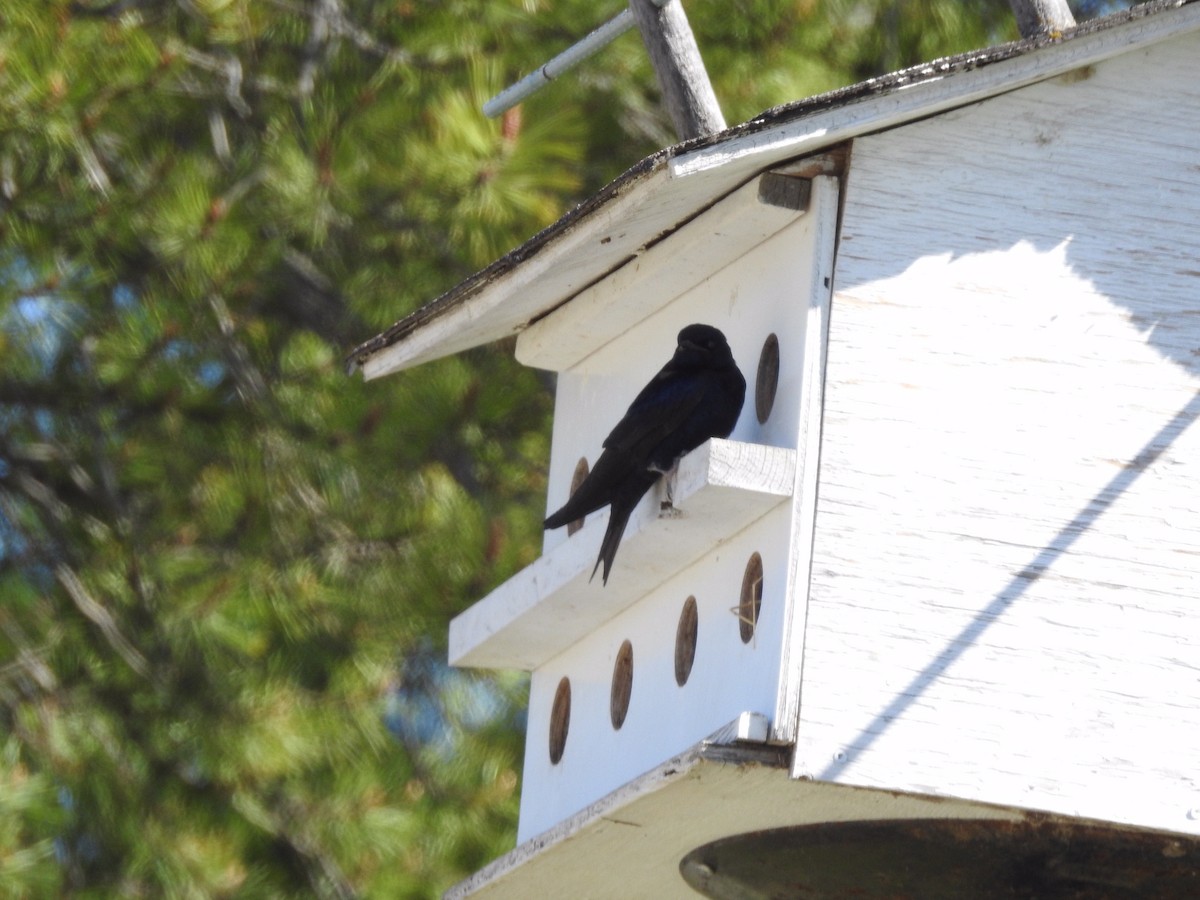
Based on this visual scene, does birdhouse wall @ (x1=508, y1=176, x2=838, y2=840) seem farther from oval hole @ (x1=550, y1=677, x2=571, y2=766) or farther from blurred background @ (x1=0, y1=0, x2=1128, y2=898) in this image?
blurred background @ (x1=0, y1=0, x2=1128, y2=898)

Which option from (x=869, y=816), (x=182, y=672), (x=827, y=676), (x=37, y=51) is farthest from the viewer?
(x=182, y=672)

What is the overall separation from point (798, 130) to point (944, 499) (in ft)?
1.72

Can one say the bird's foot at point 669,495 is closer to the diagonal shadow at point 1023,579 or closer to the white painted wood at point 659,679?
the white painted wood at point 659,679

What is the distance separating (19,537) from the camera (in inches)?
221

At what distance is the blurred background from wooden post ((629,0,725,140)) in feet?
4.61

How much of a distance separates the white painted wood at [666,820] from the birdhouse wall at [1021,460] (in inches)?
4.6

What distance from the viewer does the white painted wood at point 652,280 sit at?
9.72ft

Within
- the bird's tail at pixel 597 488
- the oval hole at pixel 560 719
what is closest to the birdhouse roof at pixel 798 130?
the bird's tail at pixel 597 488

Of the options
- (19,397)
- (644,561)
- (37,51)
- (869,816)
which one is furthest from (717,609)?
(19,397)

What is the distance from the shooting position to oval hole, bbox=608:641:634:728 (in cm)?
326

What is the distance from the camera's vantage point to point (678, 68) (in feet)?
12.4

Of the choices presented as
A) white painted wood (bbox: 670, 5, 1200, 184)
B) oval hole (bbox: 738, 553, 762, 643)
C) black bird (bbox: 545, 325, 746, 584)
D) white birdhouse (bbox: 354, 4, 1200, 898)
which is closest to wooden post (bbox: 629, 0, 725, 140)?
white birdhouse (bbox: 354, 4, 1200, 898)

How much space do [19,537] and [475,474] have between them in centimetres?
128

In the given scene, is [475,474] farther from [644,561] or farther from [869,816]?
[869,816]
